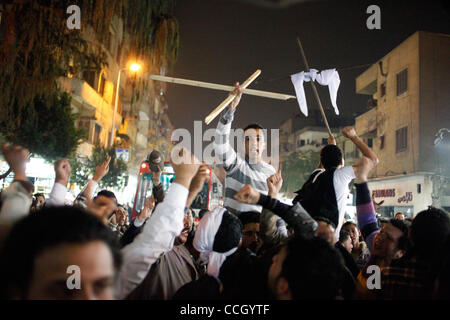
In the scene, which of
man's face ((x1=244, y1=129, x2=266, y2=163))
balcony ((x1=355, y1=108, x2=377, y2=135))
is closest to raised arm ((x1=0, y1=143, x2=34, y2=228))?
man's face ((x1=244, y1=129, x2=266, y2=163))

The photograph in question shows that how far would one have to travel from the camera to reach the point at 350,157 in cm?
4528

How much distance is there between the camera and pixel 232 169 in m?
4.09

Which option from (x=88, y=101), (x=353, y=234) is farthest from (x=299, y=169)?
(x=353, y=234)

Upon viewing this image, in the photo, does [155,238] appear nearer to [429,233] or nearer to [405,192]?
[429,233]

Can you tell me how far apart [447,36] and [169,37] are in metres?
26.2

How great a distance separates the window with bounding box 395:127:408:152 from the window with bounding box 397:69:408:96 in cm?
274

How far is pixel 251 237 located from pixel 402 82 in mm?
27001

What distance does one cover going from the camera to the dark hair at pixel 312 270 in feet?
5.89

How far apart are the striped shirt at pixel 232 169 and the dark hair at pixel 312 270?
199 cm

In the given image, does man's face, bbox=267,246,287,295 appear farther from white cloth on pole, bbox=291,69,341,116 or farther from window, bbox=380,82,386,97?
window, bbox=380,82,386,97

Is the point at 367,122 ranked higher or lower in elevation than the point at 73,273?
higher

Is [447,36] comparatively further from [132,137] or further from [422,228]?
[132,137]

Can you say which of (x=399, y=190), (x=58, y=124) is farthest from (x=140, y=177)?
(x=399, y=190)
